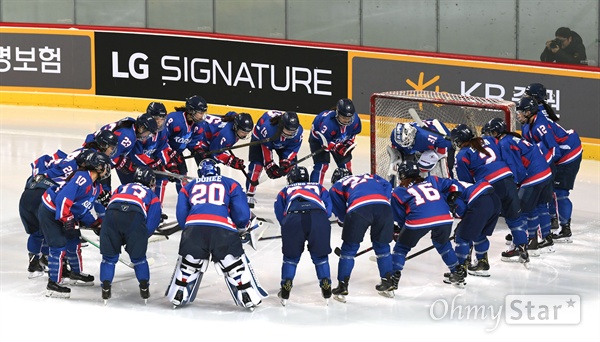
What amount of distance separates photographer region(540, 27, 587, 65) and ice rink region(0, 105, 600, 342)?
2573mm

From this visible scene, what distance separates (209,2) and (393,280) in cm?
723

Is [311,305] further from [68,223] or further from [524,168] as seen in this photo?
[524,168]

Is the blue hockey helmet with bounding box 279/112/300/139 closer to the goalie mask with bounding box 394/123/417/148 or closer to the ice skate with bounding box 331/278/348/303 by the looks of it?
the goalie mask with bounding box 394/123/417/148

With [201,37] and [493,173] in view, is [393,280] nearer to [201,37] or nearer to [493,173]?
[493,173]

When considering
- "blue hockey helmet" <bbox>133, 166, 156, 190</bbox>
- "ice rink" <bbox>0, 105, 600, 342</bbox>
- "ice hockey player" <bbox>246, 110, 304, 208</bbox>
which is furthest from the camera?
"ice hockey player" <bbox>246, 110, 304, 208</bbox>

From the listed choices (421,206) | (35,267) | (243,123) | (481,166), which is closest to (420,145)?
(481,166)

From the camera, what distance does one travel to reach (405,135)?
10.9 metres

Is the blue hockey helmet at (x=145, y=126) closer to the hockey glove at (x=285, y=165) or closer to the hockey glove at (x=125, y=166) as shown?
the hockey glove at (x=125, y=166)

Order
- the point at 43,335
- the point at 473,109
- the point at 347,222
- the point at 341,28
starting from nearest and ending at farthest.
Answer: the point at 43,335 → the point at 347,222 → the point at 473,109 → the point at 341,28

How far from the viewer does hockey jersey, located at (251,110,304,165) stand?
1162 centimetres

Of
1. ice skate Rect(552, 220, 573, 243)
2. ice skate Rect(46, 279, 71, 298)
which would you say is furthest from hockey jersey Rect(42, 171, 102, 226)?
ice skate Rect(552, 220, 573, 243)

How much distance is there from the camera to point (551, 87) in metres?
13.6

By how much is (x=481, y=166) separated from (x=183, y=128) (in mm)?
2942

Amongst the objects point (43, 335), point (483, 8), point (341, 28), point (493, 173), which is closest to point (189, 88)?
point (341, 28)
